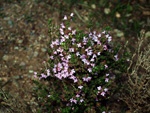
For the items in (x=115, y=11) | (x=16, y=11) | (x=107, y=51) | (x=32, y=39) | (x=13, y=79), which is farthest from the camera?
(x=115, y=11)

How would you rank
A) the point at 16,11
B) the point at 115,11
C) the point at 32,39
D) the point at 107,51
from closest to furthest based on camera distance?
the point at 107,51
the point at 32,39
the point at 16,11
the point at 115,11

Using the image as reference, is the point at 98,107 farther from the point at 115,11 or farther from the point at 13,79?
the point at 115,11

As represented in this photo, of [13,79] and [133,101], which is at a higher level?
[13,79]

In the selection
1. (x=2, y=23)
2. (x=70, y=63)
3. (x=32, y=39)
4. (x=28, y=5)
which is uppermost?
(x=28, y=5)

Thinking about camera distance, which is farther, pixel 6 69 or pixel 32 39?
pixel 32 39

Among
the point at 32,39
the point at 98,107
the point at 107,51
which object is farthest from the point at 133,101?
the point at 32,39

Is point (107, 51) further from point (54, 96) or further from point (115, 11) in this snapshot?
point (115, 11)

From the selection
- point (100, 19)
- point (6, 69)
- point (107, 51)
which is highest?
point (100, 19)

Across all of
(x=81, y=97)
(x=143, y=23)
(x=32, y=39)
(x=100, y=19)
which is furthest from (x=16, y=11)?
(x=143, y=23)

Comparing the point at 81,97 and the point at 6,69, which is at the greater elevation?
the point at 6,69
